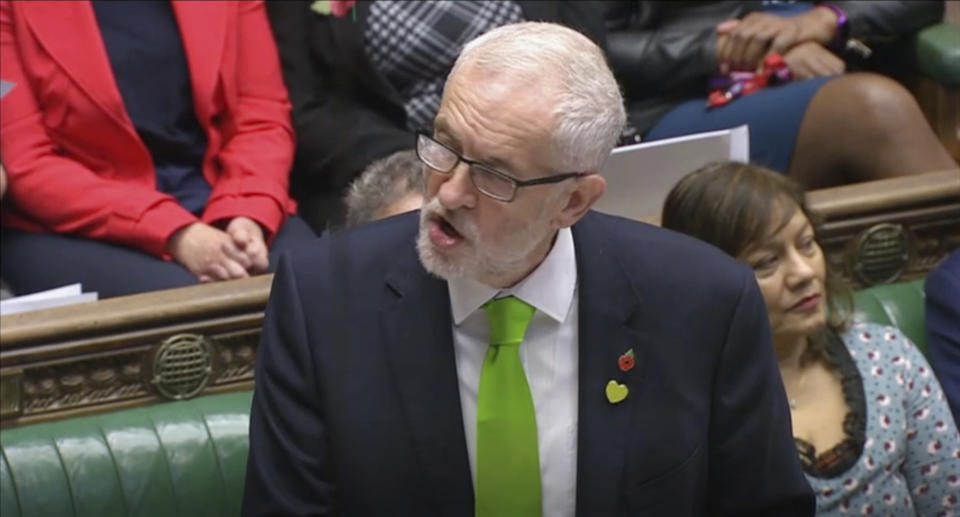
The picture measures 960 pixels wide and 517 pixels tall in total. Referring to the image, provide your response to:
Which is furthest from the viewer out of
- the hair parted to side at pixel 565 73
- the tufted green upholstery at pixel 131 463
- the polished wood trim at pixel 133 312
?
the polished wood trim at pixel 133 312

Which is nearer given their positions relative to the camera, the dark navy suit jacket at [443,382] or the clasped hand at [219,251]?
the dark navy suit jacket at [443,382]

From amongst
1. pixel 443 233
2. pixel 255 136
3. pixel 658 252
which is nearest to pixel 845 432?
pixel 658 252

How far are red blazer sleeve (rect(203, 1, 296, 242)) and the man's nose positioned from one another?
3.37 ft

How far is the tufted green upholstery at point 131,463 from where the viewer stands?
6.35 ft

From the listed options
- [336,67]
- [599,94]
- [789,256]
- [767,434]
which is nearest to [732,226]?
[789,256]

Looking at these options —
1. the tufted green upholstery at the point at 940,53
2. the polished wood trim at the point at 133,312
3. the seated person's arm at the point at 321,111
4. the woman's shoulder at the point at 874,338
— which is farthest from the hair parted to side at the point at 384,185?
the tufted green upholstery at the point at 940,53

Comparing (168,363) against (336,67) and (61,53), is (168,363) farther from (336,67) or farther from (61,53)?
(336,67)

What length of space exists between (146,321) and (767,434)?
34.6 inches

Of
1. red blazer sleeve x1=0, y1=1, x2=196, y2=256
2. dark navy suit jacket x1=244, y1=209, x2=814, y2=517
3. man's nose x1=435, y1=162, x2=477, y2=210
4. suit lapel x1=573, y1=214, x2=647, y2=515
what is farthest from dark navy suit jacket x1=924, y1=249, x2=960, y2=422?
red blazer sleeve x1=0, y1=1, x2=196, y2=256

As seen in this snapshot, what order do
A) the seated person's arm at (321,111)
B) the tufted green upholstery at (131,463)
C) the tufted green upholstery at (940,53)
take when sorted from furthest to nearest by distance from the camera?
the tufted green upholstery at (940,53), the seated person's arm at (321,111), the tufted green upholstery at (131,463)

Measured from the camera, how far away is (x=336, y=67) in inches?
103

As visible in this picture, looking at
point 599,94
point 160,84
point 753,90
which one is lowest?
point 753,90

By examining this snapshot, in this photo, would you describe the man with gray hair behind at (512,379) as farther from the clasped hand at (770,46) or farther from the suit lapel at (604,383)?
the clasped hand at (770,46)

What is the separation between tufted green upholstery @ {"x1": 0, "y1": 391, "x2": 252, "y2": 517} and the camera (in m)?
1.93
